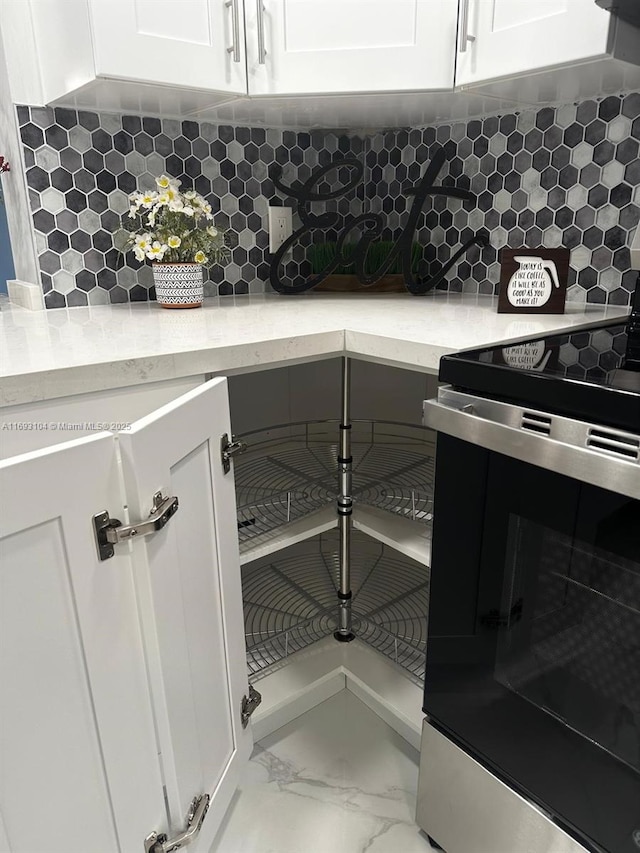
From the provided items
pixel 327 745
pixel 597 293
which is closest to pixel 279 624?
pixel 327 745

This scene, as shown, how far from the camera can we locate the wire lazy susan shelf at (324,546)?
1445 mm

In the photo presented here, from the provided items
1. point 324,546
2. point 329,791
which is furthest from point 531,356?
point 324,546

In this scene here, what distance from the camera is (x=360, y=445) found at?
177 cm

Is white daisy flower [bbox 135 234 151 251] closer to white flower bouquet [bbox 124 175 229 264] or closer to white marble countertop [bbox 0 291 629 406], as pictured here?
white flower bouquet [bbox 124 175 229 264]

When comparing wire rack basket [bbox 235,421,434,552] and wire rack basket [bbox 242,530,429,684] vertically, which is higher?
wire rack basket [bbox 235,421,434,552]

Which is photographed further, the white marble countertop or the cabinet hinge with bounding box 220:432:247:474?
the cabinet hinge with bounding box 220:432:247:474

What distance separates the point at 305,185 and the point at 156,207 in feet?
1.53

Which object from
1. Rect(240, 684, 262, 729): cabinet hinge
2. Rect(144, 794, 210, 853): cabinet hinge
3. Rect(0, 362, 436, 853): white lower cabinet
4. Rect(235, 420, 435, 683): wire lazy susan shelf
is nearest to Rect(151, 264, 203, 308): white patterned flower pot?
Rect(235, 420, 435, 683): wire lazy susan shelf

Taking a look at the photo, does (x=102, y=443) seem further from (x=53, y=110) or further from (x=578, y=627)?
(x=53, y=110)

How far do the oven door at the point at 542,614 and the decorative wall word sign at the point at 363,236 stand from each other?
800mm

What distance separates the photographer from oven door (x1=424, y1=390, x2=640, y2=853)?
0.76 metres

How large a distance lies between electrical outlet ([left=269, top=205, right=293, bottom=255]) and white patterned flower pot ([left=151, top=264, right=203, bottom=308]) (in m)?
0.38

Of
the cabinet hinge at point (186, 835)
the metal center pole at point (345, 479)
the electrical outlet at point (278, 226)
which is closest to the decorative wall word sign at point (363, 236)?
the electrical outlet at point (278, 226)

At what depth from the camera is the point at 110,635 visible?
76 cm
